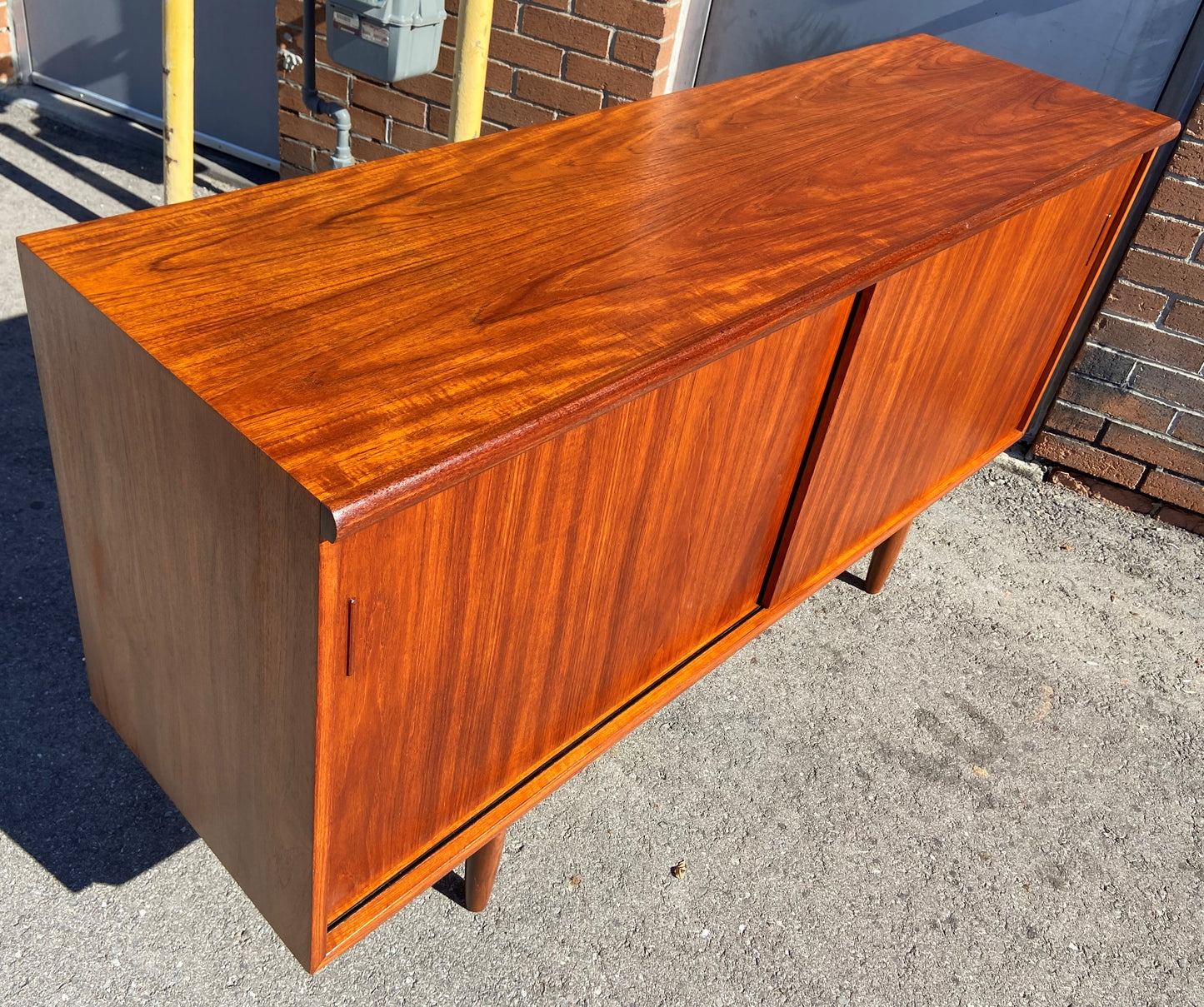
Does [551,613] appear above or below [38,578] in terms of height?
above

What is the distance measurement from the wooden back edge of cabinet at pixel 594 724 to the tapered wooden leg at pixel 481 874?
7.2 inches

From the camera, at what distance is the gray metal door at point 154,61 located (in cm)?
352

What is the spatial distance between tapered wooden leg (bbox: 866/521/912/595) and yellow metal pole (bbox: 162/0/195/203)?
1.93 metres

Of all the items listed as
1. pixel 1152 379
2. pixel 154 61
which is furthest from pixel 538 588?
pixel 154 61

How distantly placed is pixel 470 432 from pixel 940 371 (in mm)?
1049

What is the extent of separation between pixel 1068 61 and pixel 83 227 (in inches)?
88.4

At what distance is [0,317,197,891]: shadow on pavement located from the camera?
5.52 feet

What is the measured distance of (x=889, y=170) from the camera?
64.4 inches

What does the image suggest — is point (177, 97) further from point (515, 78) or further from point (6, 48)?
point (6, 48)

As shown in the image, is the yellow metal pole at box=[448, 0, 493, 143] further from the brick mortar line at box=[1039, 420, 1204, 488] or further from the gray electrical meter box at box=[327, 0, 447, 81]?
the brick mortar line at box=[1039, 420, 1204, 488]

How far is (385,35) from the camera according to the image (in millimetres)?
2766

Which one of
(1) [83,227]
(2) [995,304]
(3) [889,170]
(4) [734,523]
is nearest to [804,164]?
(3) [889,170]

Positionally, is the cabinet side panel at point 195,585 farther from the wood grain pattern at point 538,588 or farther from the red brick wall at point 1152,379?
the red brick wall at point 1152,379

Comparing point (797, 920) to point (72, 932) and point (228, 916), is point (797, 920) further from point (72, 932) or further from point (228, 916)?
point (72, 932)
